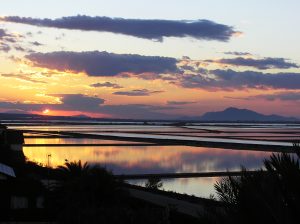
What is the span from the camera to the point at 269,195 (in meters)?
5.22

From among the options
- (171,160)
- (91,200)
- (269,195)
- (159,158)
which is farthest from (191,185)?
(269,195)

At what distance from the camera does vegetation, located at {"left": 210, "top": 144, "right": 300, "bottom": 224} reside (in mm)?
5242

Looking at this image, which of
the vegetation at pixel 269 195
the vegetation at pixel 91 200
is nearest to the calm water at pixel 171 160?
the vegetation at pixel 91 200

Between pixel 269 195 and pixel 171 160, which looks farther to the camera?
pixel 171 160

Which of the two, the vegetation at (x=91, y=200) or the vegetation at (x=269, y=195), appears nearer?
the vegetation at (x=269, y=195)

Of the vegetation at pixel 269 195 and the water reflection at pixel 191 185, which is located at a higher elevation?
the vegetation at pixel 269 195

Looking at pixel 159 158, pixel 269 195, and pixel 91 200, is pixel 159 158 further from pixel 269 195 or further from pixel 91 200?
pixel 269 195

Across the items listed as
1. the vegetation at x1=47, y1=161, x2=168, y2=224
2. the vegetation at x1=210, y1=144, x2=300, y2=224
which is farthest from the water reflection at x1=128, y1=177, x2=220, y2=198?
the vegetation at x1=210, y1=144, x2=300, y2=224

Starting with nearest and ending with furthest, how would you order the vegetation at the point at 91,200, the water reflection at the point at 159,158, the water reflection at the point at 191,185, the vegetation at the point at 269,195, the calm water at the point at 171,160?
the vegetation at the point at 269,195 < the vegetation at the point at 91,200 < the water reflection at the point at 191,185 < the calm water at the point at 171,160 < the water reflection at the point at 159,158

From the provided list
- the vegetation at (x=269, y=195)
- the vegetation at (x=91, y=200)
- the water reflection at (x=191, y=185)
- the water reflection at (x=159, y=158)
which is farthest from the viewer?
the water reflection at (x=159, y=158)

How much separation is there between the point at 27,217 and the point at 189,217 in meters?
5.00

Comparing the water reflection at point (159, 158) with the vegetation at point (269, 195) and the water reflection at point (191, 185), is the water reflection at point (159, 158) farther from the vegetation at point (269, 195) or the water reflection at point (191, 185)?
the vegetation at point (269, 195)

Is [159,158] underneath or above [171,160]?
above

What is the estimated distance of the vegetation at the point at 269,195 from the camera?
17.2 feet
